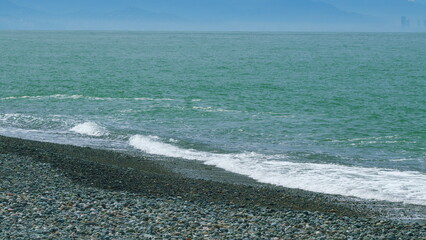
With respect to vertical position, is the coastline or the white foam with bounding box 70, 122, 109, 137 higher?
the coastline

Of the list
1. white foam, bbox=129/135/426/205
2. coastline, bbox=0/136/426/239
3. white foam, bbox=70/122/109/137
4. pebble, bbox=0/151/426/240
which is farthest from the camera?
white foam, bbox=70/122/109/137

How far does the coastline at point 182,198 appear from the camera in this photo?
1396cm

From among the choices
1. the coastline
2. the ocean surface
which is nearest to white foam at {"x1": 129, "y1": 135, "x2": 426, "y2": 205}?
the ocean surface

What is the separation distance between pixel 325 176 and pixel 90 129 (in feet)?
49.0

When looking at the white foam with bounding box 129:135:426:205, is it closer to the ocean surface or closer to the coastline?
the ocean surface

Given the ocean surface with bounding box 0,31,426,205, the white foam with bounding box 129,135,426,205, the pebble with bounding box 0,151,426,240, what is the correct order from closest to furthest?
the pebble with bounding box 0,151,426,240, the white foam with bounding box 129,135,426,205, the ocean surface with bounding box 0,31,426,205

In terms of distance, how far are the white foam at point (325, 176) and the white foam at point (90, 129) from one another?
18.9 feet

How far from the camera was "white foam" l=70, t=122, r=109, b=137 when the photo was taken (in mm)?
32062

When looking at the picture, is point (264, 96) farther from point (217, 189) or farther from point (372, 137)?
point (217, 189)

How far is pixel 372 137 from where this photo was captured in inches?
1233

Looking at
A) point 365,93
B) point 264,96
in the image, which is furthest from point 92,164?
point 365,93

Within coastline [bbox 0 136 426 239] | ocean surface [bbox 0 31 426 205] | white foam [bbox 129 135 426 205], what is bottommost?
ocean surface [bbox 0 31 426 205]

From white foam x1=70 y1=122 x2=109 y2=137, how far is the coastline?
6464 mm

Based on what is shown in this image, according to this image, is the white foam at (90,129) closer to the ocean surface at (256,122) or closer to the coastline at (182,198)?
the ocean surface at (256,122)
